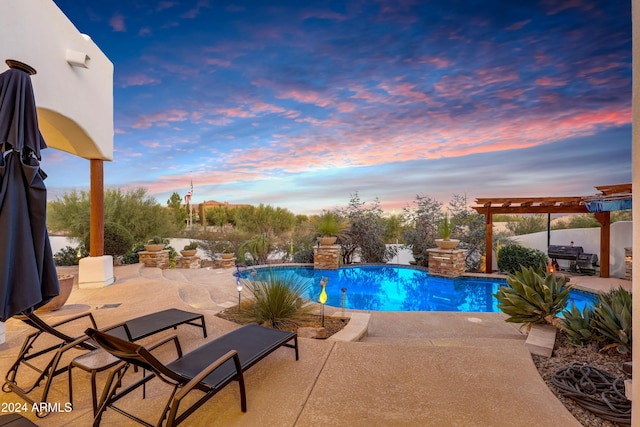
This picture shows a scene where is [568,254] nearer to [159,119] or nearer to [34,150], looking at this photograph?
[34,150]

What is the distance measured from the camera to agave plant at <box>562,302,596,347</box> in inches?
135

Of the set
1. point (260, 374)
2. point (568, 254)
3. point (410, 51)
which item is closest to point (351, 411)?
point (260, 374)

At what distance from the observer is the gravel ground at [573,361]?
262 centimetres

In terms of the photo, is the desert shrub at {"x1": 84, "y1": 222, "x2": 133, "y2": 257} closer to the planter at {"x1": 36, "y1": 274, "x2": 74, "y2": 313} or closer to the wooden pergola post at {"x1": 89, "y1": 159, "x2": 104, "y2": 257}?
the wooden pergola post at {"x1": 89, "y1": 159, "x2": 104, "y2": 257}

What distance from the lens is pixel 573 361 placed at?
317 centimetres

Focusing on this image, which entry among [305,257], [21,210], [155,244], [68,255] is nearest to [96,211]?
[155,244]

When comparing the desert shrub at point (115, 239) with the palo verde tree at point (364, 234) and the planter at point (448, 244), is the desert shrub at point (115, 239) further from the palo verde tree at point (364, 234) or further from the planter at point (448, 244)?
the planter at point (448, 244)

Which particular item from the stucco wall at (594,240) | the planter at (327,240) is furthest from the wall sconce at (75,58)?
the stucco wall at (594,240)

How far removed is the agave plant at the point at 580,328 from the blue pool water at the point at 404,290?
330cm

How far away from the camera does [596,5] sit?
249 inches

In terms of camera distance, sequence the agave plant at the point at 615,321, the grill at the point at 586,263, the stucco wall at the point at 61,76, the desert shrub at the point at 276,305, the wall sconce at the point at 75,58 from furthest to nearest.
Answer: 1. the grill at the point at 586,263
2. the wall sconce at the point at 75,58
3. the desert shrub at the point at 276,305
4. the stucco wall at the point at 61,76
5. the agave plant at the point at 615,321

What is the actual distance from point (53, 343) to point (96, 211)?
13.6 feet

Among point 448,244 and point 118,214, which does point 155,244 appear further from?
point 448,244

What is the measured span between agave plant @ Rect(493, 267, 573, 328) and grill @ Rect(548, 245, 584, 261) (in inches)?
324
